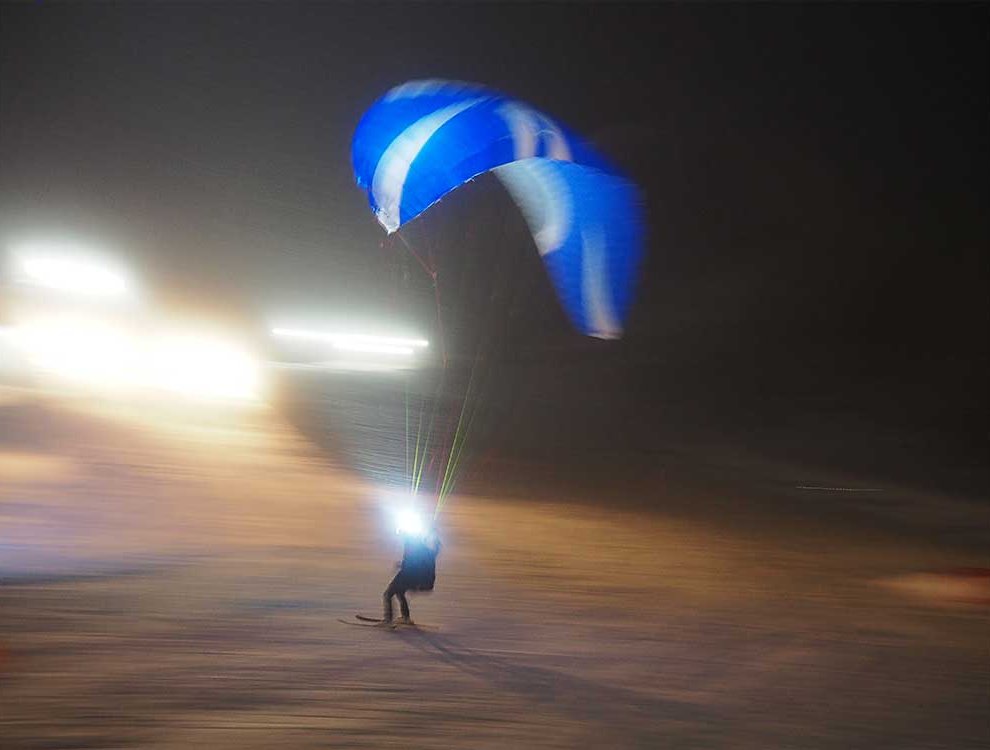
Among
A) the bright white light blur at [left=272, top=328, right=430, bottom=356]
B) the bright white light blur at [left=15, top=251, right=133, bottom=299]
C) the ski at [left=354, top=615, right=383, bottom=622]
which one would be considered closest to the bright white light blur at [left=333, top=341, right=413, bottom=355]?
the bright white light blur at [left=272, top=328, right=430, bottom=356]

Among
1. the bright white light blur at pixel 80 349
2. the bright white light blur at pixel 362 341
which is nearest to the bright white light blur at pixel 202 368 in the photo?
the bright white light blur at pixel 80 349

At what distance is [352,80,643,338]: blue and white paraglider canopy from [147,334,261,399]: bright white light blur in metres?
8.68

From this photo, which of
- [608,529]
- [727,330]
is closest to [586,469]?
[608,529]

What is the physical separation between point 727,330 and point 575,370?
4.87 metres

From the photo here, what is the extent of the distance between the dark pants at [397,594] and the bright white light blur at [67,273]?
1638 cm

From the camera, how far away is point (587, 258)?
8.09 m

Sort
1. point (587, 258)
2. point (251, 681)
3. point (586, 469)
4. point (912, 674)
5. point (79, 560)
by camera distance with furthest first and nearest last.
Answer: point (586, 469) → point (587, 258) → point (79, 560) → point (912, 674) → point (251, 681)

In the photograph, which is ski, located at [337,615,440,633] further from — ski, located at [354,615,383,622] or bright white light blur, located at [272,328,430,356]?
bright white light blur, located at [272,328,430,356]

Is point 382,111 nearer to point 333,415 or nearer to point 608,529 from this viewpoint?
point 608,529

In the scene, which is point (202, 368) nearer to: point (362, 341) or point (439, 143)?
point (362, 341)

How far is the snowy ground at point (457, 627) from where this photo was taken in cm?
382

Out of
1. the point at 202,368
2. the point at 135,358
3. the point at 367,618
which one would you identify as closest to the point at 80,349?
the point at 135,358

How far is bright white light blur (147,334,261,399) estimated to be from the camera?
15.3m

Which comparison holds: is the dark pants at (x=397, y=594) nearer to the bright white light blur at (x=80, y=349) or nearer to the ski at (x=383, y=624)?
the ski at (x=383, y=624)
